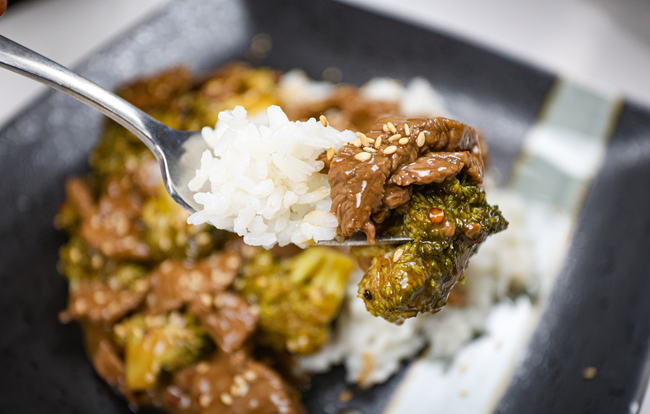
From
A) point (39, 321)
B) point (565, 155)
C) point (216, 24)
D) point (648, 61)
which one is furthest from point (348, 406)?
point (648, 61)

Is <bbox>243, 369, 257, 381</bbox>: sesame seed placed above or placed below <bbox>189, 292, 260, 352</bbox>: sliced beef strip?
below

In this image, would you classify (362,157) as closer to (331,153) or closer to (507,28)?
(331,153)

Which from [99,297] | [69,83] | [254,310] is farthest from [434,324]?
[69,83]

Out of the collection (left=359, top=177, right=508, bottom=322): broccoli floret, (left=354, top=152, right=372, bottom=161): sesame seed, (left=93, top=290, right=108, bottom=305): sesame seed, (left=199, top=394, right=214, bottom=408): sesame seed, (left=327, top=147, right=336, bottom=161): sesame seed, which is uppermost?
(left=354, top=152, right=372, bottom=161): sesame seed

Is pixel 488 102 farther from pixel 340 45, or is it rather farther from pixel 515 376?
pixel 515 376

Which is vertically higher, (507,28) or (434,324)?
(507,28)

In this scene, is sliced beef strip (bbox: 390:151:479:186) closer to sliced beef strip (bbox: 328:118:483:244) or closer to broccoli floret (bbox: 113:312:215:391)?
sliced beef strip (bbox: 328:118:483:244)

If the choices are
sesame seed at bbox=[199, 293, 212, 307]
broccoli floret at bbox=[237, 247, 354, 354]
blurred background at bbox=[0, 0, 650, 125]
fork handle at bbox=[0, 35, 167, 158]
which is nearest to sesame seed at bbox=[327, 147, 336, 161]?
fork handle at bbox=[0, 35, 167, 158]
